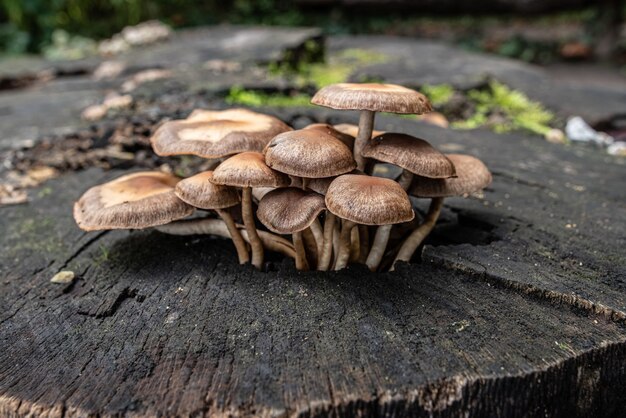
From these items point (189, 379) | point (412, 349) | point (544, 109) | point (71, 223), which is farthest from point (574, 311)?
point (544, 109)

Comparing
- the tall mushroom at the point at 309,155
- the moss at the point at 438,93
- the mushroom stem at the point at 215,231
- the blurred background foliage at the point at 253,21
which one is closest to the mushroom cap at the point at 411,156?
the tall mushroom at the point at 309,155

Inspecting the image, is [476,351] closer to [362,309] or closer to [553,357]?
[553,357]

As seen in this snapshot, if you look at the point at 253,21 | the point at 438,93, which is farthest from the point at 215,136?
the point at 253,21

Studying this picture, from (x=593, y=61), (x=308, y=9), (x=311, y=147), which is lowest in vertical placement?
(x=593, y=61)

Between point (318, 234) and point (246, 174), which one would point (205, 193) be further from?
point (318, 234)

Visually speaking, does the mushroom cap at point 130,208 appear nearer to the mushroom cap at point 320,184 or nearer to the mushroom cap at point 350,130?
the mushroom cap at point 320,184

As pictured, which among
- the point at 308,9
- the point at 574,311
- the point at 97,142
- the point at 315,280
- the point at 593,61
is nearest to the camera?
the point at 574,311

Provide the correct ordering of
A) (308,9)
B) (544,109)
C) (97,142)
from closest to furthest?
(97,142) < (544,109) < (308,9)
